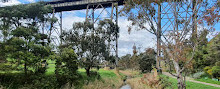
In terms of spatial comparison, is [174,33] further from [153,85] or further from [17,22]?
[17,22]

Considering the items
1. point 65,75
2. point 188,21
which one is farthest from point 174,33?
point 65,75

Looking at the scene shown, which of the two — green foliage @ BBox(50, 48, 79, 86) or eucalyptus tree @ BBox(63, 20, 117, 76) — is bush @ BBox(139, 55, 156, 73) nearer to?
eucalyptus tree @ BBox(63, 20, 117, 76)

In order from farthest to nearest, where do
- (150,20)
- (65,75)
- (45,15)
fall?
(45,15)
(65,75)
(150,20)

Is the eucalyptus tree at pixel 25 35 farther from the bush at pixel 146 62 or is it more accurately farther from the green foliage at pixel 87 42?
the bush at pixel 146 62

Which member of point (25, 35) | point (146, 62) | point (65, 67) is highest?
point (25, 35)

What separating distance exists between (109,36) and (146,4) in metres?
11.3

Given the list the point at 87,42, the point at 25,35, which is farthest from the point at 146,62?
the point at 25,35

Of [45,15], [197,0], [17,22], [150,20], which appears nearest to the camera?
[197,0]

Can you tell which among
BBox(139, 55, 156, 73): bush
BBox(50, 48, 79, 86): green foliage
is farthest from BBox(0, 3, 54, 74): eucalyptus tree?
BBox(139, 55, 156, 73): bush

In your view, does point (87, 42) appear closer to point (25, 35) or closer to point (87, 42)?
point (87, 42)

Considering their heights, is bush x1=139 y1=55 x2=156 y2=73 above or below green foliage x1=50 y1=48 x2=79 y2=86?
below

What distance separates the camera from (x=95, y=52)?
68.9ft

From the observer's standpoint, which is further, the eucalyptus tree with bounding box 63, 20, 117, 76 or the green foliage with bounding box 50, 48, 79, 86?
the eucalyptus tree with bounding box 63, 20, 117, 76

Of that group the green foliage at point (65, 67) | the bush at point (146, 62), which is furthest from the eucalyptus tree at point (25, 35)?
the bush at point (146, 62)
